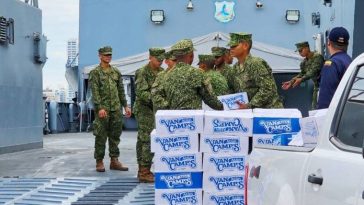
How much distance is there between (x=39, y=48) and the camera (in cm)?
1300

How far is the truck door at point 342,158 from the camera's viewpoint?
271 cm

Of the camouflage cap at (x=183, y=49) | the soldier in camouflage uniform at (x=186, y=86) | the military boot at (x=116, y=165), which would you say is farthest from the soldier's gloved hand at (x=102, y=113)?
the camouflage cap at (x=183, y=49)

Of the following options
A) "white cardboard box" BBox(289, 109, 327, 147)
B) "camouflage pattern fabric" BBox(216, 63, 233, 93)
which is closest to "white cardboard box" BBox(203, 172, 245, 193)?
"white cardboard box" BBox(289, 109, 327, 147)

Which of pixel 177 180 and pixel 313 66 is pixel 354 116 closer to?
pixel 177 180

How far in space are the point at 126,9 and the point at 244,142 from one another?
1538 centimetres

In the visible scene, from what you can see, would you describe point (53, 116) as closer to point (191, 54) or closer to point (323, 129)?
point (191, 54)

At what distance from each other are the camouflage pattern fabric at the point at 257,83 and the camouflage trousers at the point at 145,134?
178cm

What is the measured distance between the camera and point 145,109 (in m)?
8.03

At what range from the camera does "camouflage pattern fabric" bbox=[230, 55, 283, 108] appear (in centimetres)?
636

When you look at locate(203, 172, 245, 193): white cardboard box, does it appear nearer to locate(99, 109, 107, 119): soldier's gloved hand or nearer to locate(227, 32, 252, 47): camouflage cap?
locate(227, 32, 252, 47): camouflage cap

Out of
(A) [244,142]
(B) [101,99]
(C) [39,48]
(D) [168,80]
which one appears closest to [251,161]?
(A) [244,142]

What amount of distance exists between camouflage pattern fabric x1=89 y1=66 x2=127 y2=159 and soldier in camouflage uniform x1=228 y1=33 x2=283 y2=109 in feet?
9.02

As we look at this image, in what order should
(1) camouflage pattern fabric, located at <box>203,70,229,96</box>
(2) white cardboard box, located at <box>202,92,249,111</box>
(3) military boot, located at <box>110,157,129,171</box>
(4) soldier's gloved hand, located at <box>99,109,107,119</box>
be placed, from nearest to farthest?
1. (2) white cardboard box, located at <box>202,92,249,111</box>
2. (1) camouflage pattern fabric, located at <box>203,70,229,96</box>
3. (4) soldier's gloved hand, located at <box>99,109,107,119</box>
4. (3) military boot, located at <box>110,157,129,171</box>

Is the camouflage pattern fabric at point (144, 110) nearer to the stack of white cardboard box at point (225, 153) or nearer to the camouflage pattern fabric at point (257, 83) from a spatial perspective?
the camouflage pattern fabric at point (257, 83)
